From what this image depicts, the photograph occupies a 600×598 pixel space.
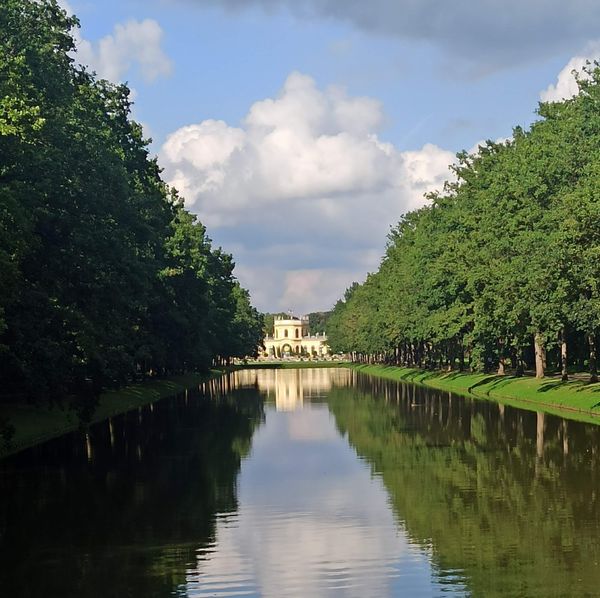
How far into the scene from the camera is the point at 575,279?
53.0 meters

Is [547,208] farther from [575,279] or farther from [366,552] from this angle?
[366,552]

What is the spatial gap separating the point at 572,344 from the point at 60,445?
175 ft

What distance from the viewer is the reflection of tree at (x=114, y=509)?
18.6 m

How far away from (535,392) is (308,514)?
43.9 metres

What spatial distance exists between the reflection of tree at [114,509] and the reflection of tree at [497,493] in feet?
15.3

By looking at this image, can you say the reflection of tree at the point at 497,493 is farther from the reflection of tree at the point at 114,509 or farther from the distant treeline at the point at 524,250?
the distant treeline at the point at 524,250

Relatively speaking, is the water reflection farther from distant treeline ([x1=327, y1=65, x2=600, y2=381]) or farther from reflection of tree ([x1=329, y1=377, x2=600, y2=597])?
distant treeline ([x1=327, y1=65, x2=600, y2=381])

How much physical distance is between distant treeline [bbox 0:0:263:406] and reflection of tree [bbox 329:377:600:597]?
478 inches

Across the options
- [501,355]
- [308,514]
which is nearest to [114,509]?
[308,514]

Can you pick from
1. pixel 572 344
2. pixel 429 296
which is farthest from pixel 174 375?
pixel 572 344

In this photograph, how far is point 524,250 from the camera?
65688mm

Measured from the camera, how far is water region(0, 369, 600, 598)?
1797cm

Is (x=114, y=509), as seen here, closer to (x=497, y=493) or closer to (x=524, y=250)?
(x=497, y=493)

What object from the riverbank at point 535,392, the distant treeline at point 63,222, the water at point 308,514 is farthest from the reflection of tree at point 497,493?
the distant treeline at point 63,222
